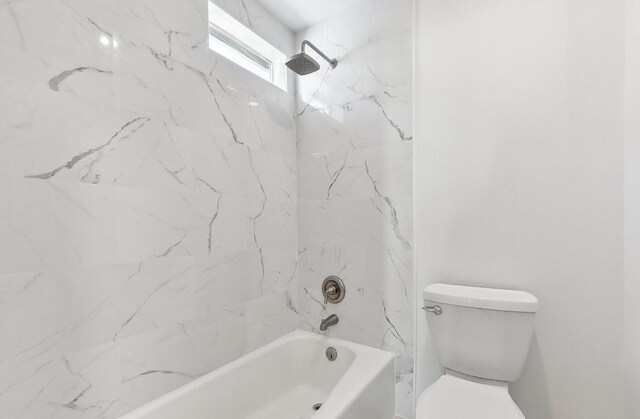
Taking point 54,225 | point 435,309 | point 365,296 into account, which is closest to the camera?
point 54,225

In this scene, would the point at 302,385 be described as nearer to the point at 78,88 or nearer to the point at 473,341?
the point at 473,341

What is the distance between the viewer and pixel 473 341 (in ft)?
4.11

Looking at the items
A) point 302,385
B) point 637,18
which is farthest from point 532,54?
point 302,385

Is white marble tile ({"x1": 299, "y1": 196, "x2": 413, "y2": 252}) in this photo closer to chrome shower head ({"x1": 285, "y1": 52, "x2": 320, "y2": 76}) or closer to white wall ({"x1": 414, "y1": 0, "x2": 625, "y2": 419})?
white wall ({"x1": 414, "y1": 0, "x2": 625, "y2": 419})

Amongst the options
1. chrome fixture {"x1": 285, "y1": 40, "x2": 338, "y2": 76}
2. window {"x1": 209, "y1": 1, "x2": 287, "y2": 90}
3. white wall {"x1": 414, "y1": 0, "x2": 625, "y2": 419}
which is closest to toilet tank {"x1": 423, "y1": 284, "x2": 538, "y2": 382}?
white wall {"x1": 414, "y1": 0, "x2": 625, "y2": 419}

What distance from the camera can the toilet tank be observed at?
119 cm

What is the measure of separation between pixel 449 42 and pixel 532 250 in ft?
3.57

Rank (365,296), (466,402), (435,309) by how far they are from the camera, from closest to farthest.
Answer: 1. (466,402)
2. (435,309)
3. (365,296)

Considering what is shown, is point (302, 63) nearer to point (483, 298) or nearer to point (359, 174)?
point (359, 174)

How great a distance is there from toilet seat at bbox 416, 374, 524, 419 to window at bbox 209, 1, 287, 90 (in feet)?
5.92

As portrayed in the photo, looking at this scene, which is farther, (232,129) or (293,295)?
(293,295)

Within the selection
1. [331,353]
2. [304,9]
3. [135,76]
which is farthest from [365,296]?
[304,9]

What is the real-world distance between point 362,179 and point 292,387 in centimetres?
128

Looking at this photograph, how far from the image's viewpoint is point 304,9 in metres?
1.81
